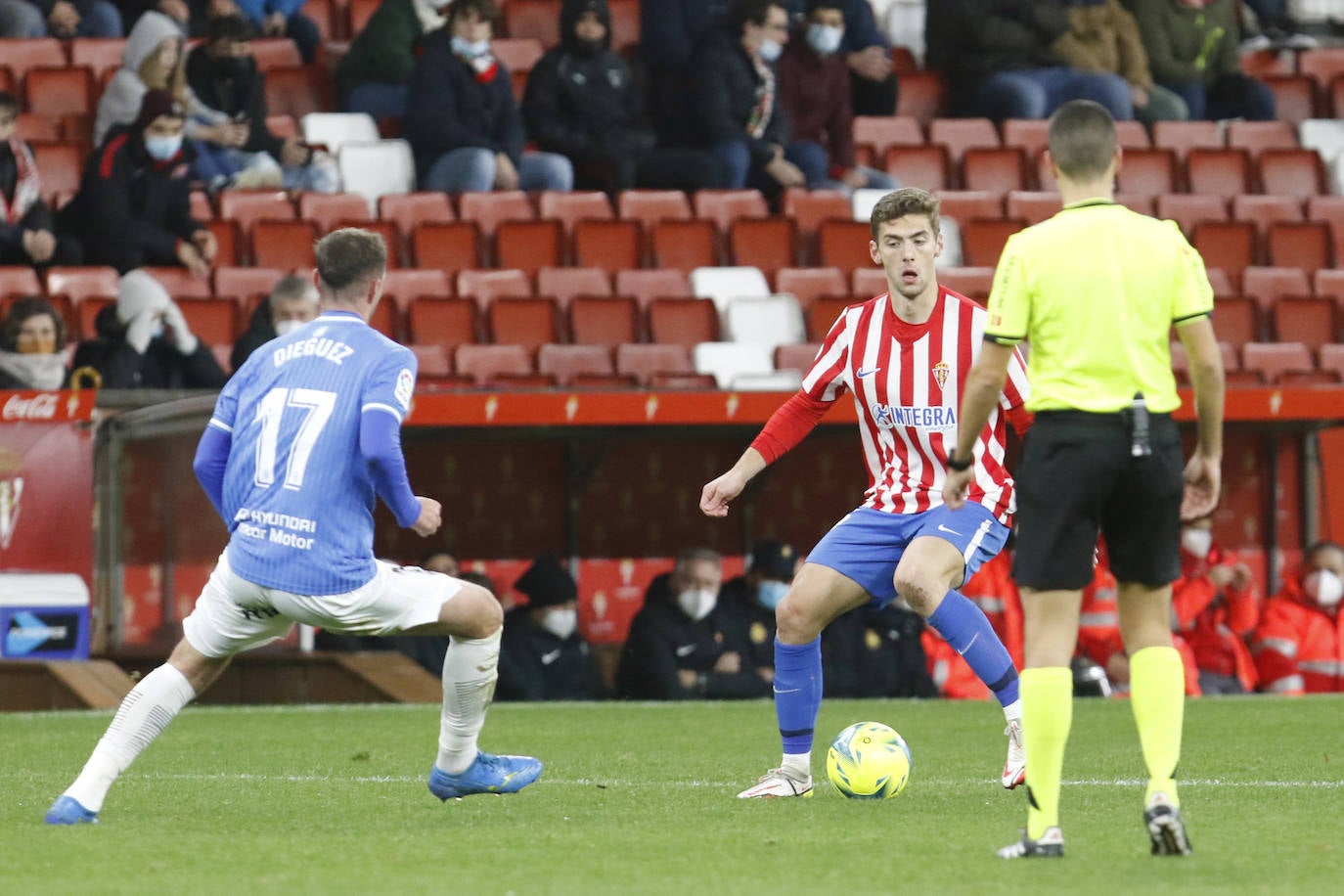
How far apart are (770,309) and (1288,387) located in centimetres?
326

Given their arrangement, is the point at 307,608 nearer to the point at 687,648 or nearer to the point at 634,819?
the point at 634,819

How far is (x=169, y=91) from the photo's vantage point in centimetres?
1480

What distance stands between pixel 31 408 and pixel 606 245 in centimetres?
457

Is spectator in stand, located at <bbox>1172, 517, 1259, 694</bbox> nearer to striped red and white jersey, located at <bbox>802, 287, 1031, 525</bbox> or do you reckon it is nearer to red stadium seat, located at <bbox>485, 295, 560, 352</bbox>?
red stadium seat, located at <bbox>485, 295, 560, 352</bbox>

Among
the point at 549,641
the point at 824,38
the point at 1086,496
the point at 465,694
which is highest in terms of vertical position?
the point at 824,38

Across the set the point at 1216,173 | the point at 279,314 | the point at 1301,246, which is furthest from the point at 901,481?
the point at 1216,173

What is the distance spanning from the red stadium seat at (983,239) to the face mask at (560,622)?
4305 millimetres

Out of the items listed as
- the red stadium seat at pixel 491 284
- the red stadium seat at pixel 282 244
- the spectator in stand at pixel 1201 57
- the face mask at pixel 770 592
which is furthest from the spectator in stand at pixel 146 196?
the spectator in stand at pixel 1201 57

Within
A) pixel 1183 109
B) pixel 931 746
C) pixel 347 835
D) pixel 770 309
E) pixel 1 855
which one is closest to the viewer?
pixel 1 855

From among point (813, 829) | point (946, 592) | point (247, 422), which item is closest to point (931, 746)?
point (946, 592)

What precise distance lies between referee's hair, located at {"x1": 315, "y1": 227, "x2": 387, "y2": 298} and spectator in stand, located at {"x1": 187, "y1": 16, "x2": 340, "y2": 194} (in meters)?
9.47

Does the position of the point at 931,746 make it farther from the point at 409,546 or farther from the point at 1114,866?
the point at 409,546

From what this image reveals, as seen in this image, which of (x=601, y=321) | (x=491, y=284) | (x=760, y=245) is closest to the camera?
(x=601, y=321)

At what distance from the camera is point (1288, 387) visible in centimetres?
1405
